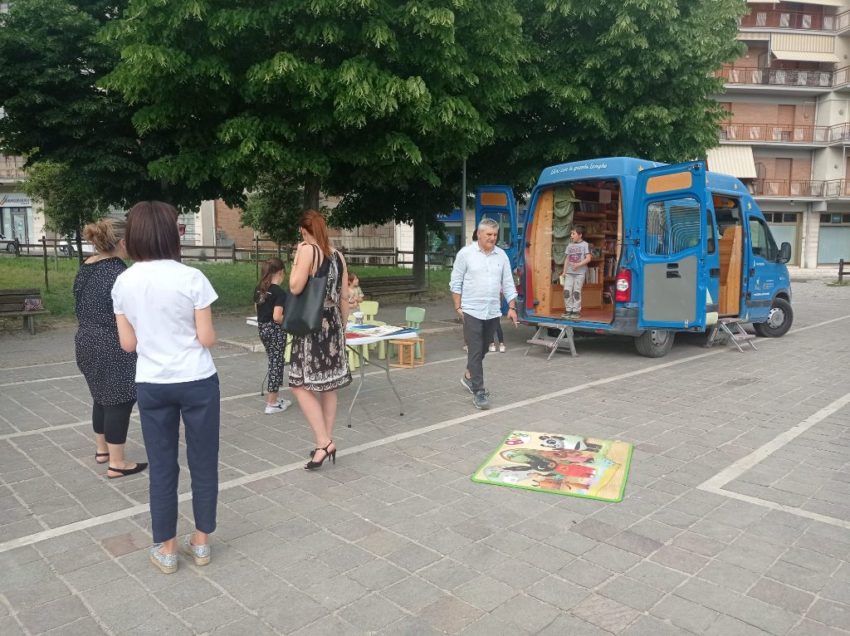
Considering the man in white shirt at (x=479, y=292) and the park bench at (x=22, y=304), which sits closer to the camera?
the man in white shirt at (x=479, y=292)

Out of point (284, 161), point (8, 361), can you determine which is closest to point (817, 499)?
point (284, 161)

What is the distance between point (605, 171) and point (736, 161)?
3265 centimetres

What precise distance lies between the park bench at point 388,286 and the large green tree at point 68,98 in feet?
17.9

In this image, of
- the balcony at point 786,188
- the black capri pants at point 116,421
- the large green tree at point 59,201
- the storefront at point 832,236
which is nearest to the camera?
the black capri pants at point 116,421

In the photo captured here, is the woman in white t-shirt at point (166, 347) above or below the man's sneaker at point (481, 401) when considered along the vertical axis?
above

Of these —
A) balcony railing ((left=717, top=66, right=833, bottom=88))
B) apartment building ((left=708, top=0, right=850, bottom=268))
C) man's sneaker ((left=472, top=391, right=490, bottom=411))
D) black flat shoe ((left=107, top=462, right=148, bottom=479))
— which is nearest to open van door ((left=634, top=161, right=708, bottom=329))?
man's sneaker ((left=472, top=391, right=490, bottom=411))

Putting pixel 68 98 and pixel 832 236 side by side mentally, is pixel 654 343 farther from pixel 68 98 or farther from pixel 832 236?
pixel 832 236

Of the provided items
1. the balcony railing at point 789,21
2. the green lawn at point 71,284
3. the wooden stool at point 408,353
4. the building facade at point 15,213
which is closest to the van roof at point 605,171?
the wooden stool at point 408,353

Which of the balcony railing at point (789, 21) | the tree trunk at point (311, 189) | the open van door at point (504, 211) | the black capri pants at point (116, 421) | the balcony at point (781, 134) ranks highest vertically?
the balcony railing at point (789, 21)

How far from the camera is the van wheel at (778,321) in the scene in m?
11.8

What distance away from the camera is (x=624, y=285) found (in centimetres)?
914

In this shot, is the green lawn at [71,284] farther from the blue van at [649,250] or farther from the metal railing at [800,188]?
the metal railing at [800,188]

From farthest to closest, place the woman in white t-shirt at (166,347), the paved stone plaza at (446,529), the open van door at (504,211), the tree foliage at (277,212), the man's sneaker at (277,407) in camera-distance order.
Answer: the tree foliage at (277,212), the open van door at (504,211), the man's sneaker at (277,407), the woman in white t-shirt at (166,347), the paved stone plaza at (446,529)

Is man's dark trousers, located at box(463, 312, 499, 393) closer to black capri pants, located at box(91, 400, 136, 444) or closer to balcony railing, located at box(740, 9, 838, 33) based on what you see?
black capri pants, located at box(91, 400, 136, 444)
